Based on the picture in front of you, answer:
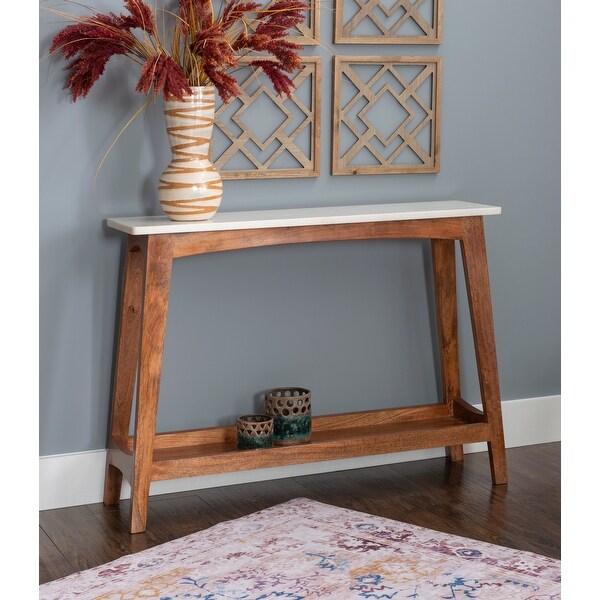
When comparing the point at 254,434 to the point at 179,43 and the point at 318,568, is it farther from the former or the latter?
the point at 179,43

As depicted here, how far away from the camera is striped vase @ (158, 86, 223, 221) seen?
253 centimetres

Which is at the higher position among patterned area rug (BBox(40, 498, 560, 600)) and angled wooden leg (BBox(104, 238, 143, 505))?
angled wooden leg (BBox(104, 238, 143, 505))

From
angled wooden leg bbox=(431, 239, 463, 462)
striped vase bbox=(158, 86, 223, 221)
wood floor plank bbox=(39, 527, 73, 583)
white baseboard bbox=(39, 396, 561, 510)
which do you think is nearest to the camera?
wood floor plank bbox=(39, 527, 73, 583)

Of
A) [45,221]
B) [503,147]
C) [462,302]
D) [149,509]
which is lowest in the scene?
[149,509]

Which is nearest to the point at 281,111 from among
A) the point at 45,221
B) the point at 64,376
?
the point at 45,221

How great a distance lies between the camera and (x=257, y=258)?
117 inches

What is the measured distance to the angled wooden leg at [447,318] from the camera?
3.17 meters

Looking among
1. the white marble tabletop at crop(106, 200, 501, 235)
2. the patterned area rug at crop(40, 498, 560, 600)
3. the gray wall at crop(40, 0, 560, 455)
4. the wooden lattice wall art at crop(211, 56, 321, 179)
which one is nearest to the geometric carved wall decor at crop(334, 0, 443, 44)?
the gray wall at crop(40, 0, 560, 455)

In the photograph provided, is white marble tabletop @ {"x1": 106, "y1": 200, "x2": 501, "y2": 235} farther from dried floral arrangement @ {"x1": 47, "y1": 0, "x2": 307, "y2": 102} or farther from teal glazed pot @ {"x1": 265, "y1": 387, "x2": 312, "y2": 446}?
teal glazed pot @ {"x1": 265, "y1": 387, "x2": 312, "y2": 446}

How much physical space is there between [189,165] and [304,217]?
0.37 metres

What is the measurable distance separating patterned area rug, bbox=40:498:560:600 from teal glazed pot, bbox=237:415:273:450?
0.84 feet

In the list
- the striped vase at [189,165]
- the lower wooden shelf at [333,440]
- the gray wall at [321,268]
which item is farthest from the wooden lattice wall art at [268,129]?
the lower wooden shelf at [333,440]
